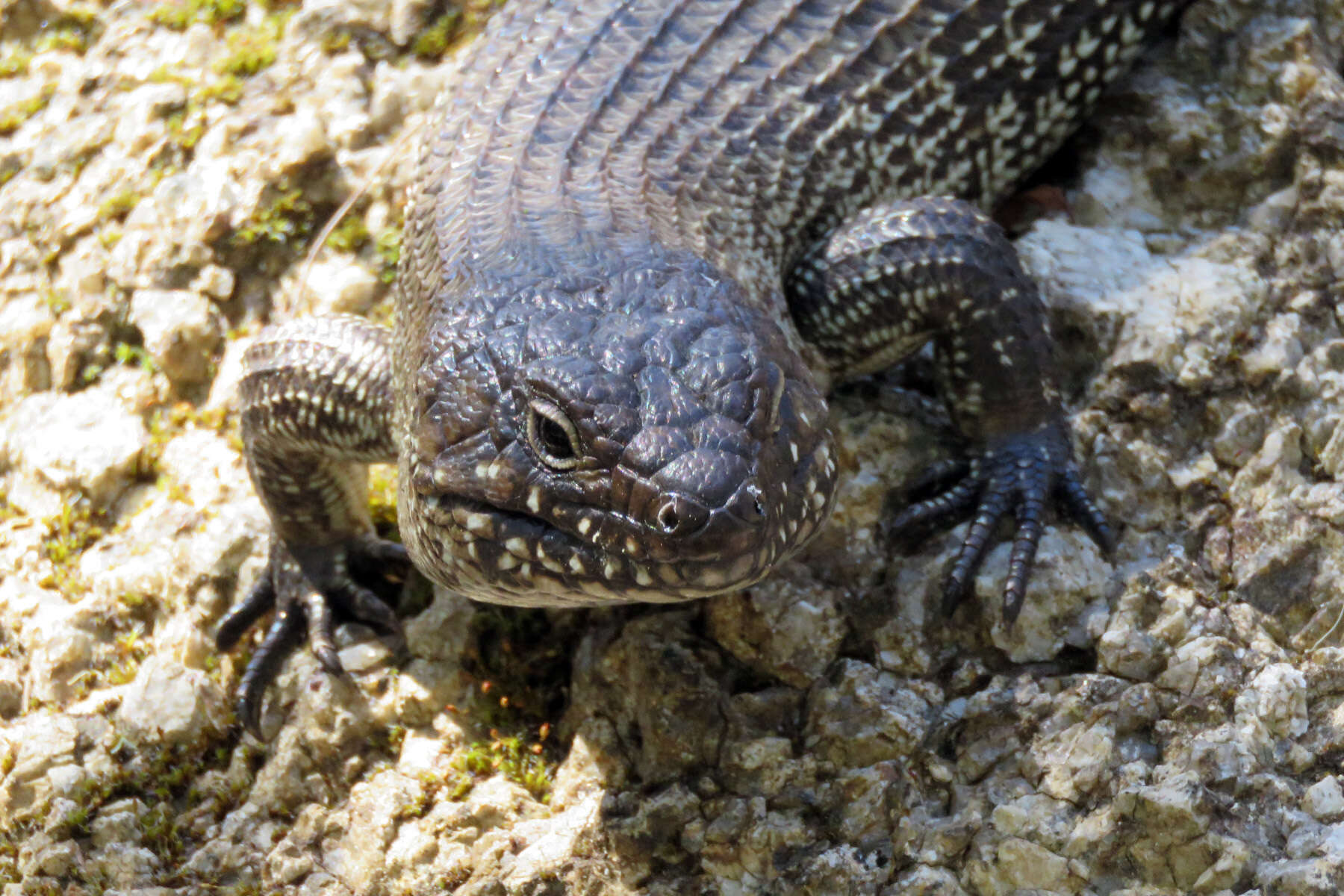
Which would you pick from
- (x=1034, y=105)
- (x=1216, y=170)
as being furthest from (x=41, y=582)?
(x=1216, y=170)

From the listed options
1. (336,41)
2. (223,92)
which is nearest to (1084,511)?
(336,41)

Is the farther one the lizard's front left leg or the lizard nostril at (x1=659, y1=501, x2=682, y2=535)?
the lizard's front left leg

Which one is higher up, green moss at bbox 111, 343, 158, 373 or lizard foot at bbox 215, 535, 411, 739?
green moss at bbox 111, 343, 158, 373

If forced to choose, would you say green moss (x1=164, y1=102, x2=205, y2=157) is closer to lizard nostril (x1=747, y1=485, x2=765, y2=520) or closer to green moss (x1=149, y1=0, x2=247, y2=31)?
green moss (x1=149, y1=0, x2=247, y2=31)

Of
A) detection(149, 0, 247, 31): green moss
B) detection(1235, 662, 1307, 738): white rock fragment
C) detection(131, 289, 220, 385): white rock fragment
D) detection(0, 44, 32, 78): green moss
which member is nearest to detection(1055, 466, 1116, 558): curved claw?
detection(1235, 662, 1307, 738): white rock fragment

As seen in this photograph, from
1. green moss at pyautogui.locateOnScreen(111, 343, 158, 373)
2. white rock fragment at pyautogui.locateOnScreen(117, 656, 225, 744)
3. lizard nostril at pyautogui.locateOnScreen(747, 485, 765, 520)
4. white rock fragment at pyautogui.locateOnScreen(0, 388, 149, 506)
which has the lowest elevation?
white rock fragment at pyautogui.locateOnScreen(117, 656, 225, 744)

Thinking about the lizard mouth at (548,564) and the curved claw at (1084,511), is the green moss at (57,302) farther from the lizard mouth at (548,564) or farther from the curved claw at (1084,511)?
the curved claw at (1084,511)

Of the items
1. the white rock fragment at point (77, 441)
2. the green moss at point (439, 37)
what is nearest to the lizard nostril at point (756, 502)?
the white rock fragment at point (77, 441)

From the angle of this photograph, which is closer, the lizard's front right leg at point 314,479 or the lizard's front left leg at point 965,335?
the lizard's front left leg at point 965,335
